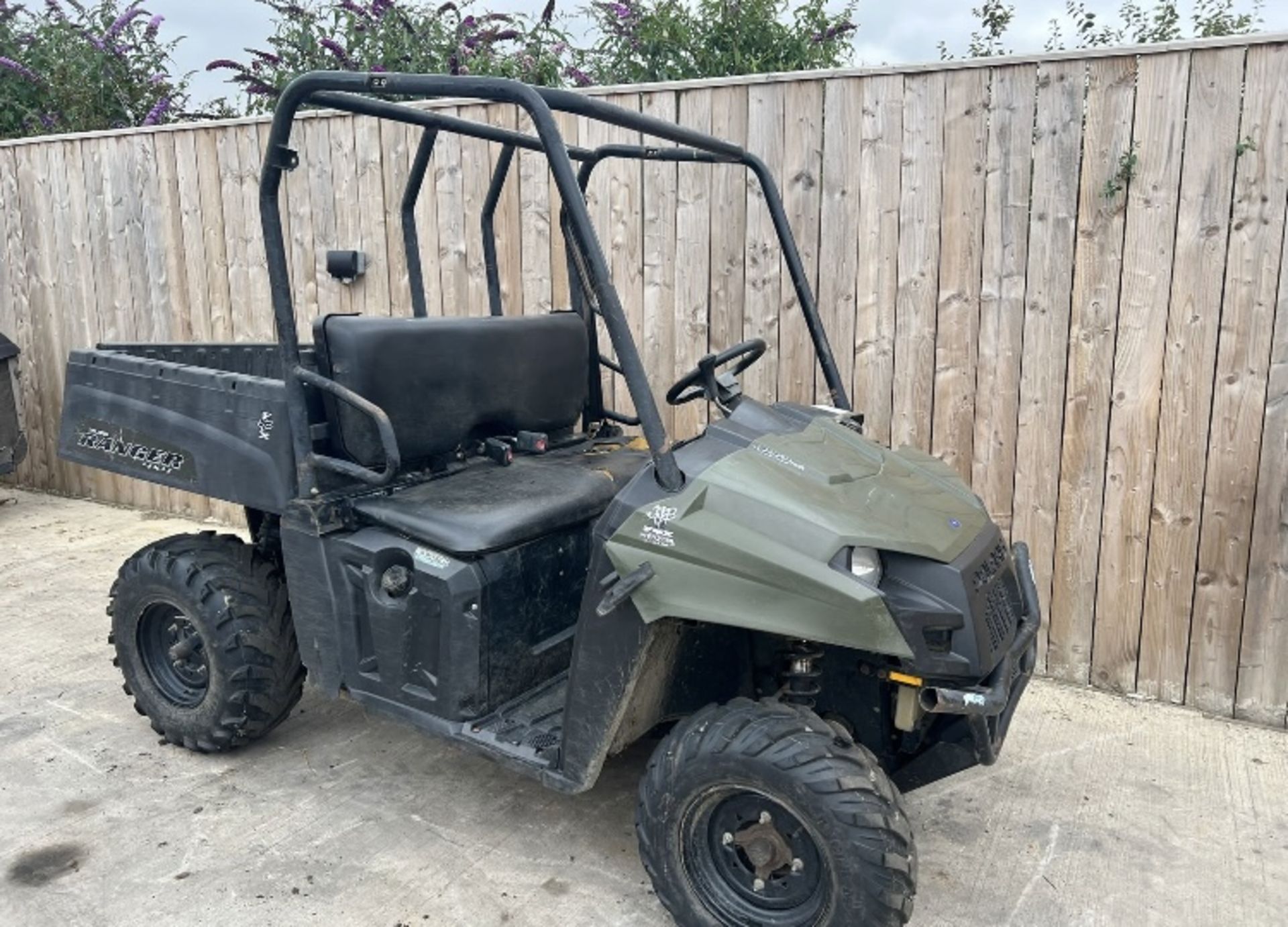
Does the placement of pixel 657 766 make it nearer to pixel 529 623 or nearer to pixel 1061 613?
pixel 529 623

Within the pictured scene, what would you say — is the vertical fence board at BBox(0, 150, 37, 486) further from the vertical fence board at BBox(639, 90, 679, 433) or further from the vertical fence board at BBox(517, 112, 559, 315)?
the vertical fence board at BBox(639, 90, 679, 433)

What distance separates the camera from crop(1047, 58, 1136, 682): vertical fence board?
3.65 metres

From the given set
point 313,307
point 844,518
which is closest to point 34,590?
point 313,307

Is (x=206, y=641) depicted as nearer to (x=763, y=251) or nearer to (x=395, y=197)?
(x=763, y=251)

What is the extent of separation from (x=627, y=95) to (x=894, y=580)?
9.64 ft

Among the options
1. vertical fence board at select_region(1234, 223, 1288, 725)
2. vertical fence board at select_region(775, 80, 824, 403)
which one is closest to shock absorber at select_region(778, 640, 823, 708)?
vertical fence board at select_region(775, 80, 824, 403)

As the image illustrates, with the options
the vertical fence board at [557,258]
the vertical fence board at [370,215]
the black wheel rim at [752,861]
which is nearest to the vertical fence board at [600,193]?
the vertical fence board at [557,258]

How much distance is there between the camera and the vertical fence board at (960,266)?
387 centimetres

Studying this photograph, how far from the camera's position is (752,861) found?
240 cm

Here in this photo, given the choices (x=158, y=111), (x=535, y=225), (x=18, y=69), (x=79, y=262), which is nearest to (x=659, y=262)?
(x=535, y=225)

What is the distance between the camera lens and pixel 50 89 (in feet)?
26.4

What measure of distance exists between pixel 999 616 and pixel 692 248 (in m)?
2.51

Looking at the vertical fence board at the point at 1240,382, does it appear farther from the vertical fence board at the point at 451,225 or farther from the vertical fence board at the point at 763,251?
the vertical fence board at the point at 451,225

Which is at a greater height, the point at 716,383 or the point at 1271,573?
the point at 716,383
